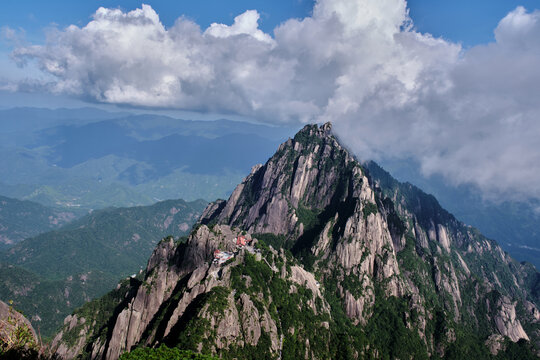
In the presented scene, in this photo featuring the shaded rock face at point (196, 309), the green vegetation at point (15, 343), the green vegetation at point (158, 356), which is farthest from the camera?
the shaded rock face at point (196, 309)

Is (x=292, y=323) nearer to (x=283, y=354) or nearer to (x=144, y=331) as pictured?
(x=283, y=354)

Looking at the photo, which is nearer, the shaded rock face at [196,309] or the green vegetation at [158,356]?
the green vegetation at [158,356]

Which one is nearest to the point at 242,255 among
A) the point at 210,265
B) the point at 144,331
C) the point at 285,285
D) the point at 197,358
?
Answer: the point at 210,265

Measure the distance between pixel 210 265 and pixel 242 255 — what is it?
1835 cm

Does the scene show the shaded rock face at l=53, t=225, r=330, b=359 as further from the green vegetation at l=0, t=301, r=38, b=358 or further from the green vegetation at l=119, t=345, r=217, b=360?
the green vegetation at l=0, t=301, r=38, b=358

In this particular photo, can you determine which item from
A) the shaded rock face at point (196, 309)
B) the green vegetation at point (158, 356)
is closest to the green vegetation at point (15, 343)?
the green vegetation at point (158, 356)

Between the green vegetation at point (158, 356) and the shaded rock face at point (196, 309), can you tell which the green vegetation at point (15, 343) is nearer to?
the green vegetation at point (158, 356)

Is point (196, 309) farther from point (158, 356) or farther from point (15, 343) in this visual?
point (15, 343)

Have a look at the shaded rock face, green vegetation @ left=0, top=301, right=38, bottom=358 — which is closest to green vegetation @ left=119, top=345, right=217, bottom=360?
green vegetation @ left=0, top=301, right=38, bottom=358

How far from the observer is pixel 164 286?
577ft

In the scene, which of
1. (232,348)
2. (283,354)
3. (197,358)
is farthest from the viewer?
(283,354)

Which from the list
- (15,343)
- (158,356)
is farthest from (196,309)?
(15,343)

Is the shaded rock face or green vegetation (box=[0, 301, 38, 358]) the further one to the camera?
the shaded rock face

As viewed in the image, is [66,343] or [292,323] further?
[66,343]
